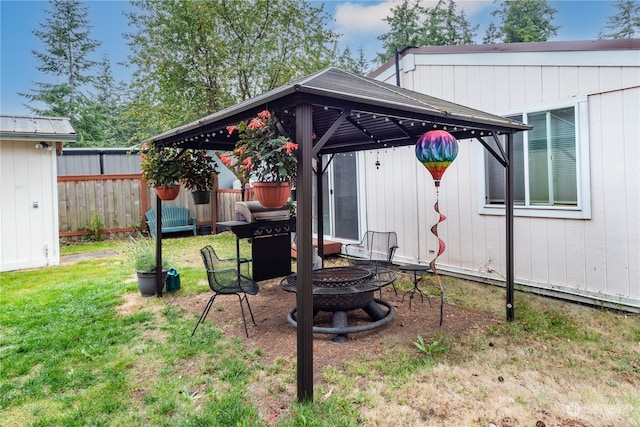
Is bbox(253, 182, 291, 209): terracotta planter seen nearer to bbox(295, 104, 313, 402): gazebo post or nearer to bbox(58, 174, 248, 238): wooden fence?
bbox(295, 104, 313, 402): gazebo post

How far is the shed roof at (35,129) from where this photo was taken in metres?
6.12

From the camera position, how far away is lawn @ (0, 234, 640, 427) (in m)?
2.32

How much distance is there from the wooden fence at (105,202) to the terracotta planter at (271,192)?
727cm

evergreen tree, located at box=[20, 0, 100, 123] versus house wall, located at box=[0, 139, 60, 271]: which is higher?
evergreen tree, located at box=[20, 0, 100, 123]

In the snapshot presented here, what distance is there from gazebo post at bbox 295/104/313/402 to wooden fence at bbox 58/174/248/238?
832 cm

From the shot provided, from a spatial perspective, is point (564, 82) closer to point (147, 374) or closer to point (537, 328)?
point (537, 328)

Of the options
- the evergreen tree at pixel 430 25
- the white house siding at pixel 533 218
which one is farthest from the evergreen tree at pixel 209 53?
the evergreen tree at pixel 430 25

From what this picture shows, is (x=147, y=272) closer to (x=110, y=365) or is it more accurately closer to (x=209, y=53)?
(x=110, y=365)

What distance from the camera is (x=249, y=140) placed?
2.72m

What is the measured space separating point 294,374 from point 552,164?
390cm

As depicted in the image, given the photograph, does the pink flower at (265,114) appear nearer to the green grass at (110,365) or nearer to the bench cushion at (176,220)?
the green grass at (110,365)

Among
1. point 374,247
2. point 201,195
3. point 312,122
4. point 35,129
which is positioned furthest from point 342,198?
point 35,129

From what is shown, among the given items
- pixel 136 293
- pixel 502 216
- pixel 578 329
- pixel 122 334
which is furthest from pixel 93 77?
pixel 578 329

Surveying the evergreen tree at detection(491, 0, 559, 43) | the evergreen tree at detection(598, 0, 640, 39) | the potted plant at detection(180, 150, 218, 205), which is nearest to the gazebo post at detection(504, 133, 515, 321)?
the potted plant at detection(180, 150, 218, 205)
